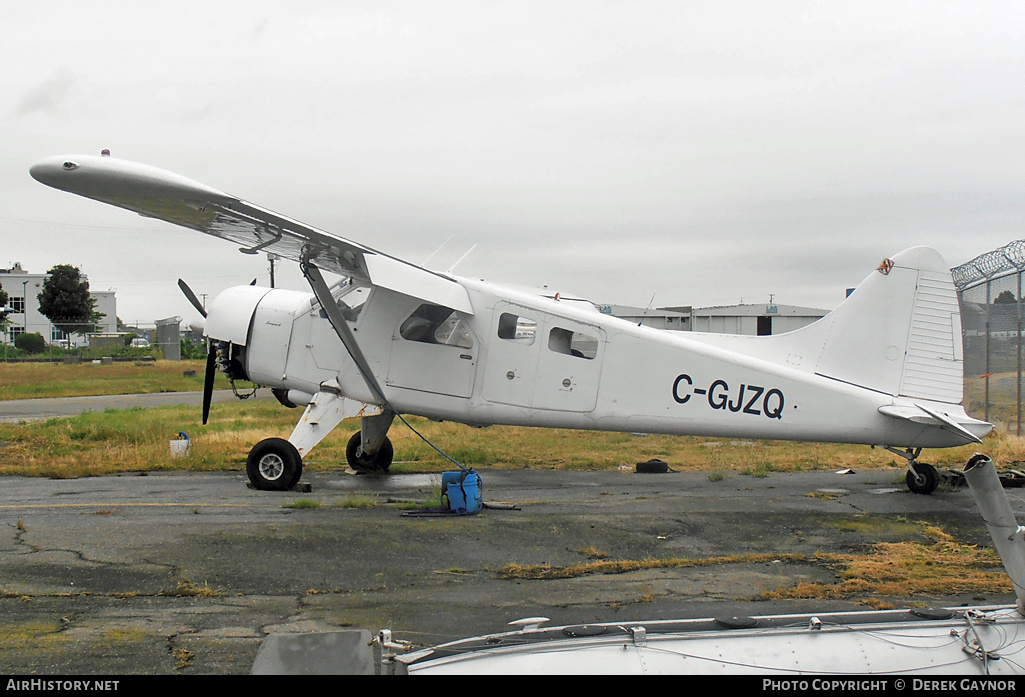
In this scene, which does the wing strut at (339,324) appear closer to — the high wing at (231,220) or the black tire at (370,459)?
the high wing at (231,220)

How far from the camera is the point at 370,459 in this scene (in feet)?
38.9

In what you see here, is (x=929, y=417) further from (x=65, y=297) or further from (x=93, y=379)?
(x=65, y=297)

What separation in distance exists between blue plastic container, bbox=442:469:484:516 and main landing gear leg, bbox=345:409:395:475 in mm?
2348

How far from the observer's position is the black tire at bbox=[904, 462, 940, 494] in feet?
33.9

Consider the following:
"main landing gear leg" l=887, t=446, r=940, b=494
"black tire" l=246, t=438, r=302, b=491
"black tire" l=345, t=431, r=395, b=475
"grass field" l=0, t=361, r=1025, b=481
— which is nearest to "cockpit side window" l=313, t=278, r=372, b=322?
"black tire" l=246, t=438, r=302, b=491

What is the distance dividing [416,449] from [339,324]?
17.6 feet

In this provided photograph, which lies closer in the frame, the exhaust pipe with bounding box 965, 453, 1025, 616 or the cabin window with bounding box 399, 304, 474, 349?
the exhaust pipe with bounding box 965, 453, 1025, 616

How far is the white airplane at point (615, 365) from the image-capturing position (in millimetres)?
9375

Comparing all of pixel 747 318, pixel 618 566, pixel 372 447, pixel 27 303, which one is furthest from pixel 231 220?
pixel 27 303

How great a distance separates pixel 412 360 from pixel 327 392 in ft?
4.41

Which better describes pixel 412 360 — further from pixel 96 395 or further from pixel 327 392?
pixel 96 395

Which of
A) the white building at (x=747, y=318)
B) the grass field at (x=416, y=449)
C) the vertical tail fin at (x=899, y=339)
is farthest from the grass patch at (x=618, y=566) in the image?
the white building at (x=747, y=318)

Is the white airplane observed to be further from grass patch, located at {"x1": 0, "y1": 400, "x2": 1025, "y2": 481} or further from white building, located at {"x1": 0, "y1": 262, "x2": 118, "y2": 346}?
white building, located at {"x1": 0, "y1": 262, "x2": 118, "y2": 346}

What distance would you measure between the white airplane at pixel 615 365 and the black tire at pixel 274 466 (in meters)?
0.02
